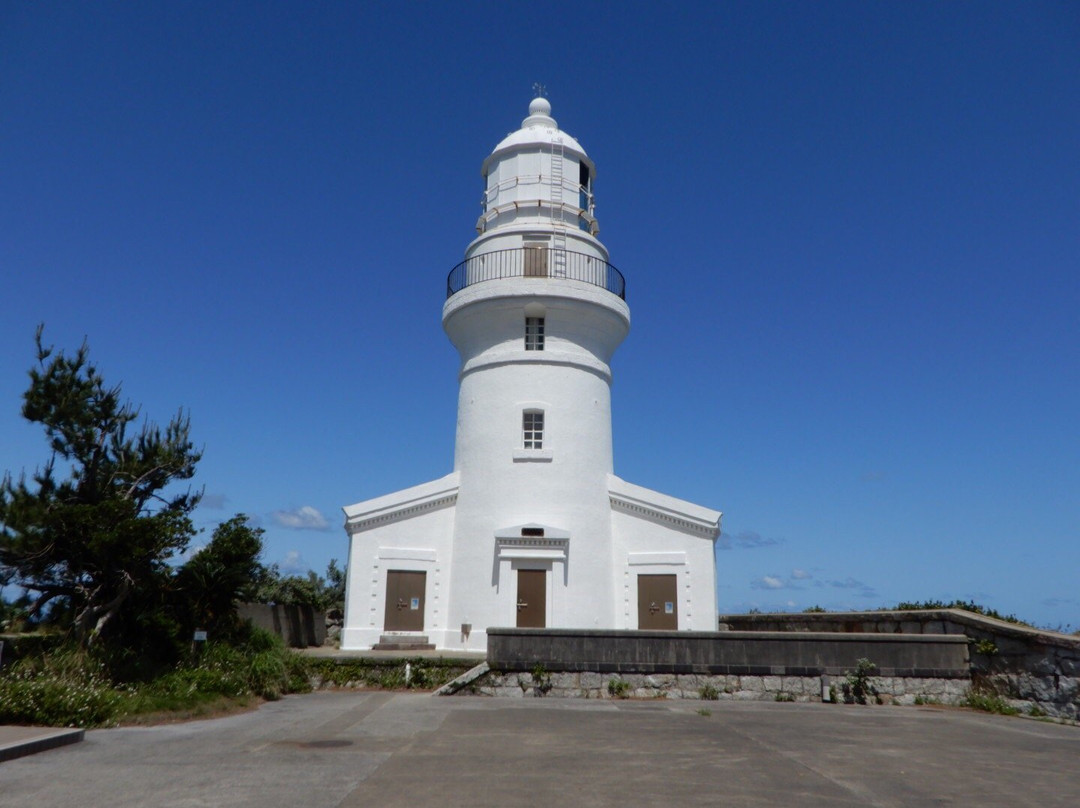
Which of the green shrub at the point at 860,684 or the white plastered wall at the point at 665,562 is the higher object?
the white plastered wall at the point at 665,562

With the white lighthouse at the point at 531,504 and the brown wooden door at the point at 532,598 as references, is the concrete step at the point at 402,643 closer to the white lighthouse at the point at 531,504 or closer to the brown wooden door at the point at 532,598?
the white lighthouse at the point at 531,504

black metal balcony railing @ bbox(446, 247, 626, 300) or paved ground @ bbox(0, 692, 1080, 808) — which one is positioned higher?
black metal balcony railing @ bbox(446, 247, 626, 300)

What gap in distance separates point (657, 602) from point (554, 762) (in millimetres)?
13831

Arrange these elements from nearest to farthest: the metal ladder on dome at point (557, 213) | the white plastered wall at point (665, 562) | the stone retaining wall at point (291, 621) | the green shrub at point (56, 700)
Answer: the green shrub at point (56, 700)
the white plastered wall at point (665, 562)
the stone retaining wall at point (291, 621)
the metal ladder on dome at point (557, 213)

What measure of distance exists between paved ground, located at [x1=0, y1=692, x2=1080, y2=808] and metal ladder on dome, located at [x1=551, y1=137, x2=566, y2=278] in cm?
1369

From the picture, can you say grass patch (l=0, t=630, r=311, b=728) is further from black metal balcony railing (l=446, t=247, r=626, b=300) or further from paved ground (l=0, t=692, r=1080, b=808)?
black metal balcony railing (l=446, t=247, r=626, b=300)

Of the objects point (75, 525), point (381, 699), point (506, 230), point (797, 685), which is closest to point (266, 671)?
point (381, 699)

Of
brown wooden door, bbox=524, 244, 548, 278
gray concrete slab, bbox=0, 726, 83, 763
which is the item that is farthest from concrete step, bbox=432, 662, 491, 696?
brown wooden door, bbox=524, 244, 548, 278

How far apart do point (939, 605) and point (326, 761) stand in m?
14.6

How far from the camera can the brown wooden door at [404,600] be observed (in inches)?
844

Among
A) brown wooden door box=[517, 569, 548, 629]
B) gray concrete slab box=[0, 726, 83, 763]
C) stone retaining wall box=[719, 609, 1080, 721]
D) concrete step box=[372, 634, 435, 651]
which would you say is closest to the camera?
gray concrete slab box=[0, 726, 83, 763]

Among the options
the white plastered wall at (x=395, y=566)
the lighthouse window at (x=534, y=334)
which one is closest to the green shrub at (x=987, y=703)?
Result: the white plastered wall at (x=395, y=566)

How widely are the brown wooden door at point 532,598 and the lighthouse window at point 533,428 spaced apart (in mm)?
3472

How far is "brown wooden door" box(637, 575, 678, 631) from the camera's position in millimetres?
21734
